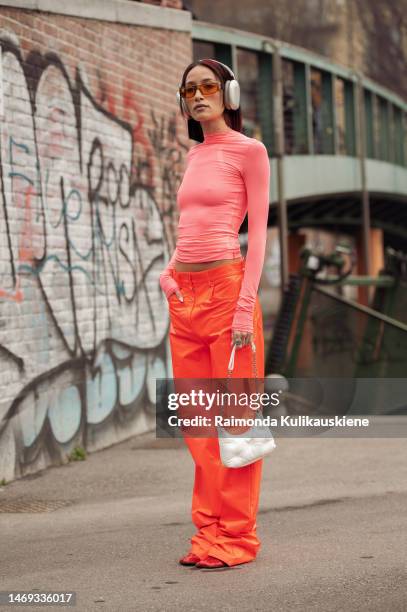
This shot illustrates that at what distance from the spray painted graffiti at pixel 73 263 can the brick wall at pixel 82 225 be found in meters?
0.01

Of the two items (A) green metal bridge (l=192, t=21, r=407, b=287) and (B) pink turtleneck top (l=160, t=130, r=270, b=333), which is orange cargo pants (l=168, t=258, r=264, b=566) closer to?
(B) pink turtleneck top (l=160, t=130, r=270, b=333)

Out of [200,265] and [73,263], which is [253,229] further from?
[73,263]

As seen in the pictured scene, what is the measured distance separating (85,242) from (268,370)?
3.79 m

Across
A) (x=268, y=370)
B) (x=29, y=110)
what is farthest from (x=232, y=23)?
(x=29, y=110)

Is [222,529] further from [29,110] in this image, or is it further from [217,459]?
[29,110]

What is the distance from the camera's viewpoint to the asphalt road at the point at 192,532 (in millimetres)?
4836

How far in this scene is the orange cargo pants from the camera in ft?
17.1

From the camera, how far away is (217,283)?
206 inches

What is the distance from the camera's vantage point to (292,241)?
27.2 metres

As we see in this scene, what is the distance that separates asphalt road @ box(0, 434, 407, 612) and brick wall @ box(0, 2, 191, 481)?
1.58 ft

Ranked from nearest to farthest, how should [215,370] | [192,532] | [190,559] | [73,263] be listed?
[215,370] → [190,559] → [192,532] → [73,263]

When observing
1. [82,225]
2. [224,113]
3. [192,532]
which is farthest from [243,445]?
[82,225]

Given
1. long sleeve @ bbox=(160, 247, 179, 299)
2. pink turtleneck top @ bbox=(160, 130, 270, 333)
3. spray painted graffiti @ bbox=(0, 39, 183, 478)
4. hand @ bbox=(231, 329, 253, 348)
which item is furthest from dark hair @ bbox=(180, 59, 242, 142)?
spray painted graffiti @ bbox=(0, 39, 183, 478)

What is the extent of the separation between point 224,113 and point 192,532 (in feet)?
7.01
